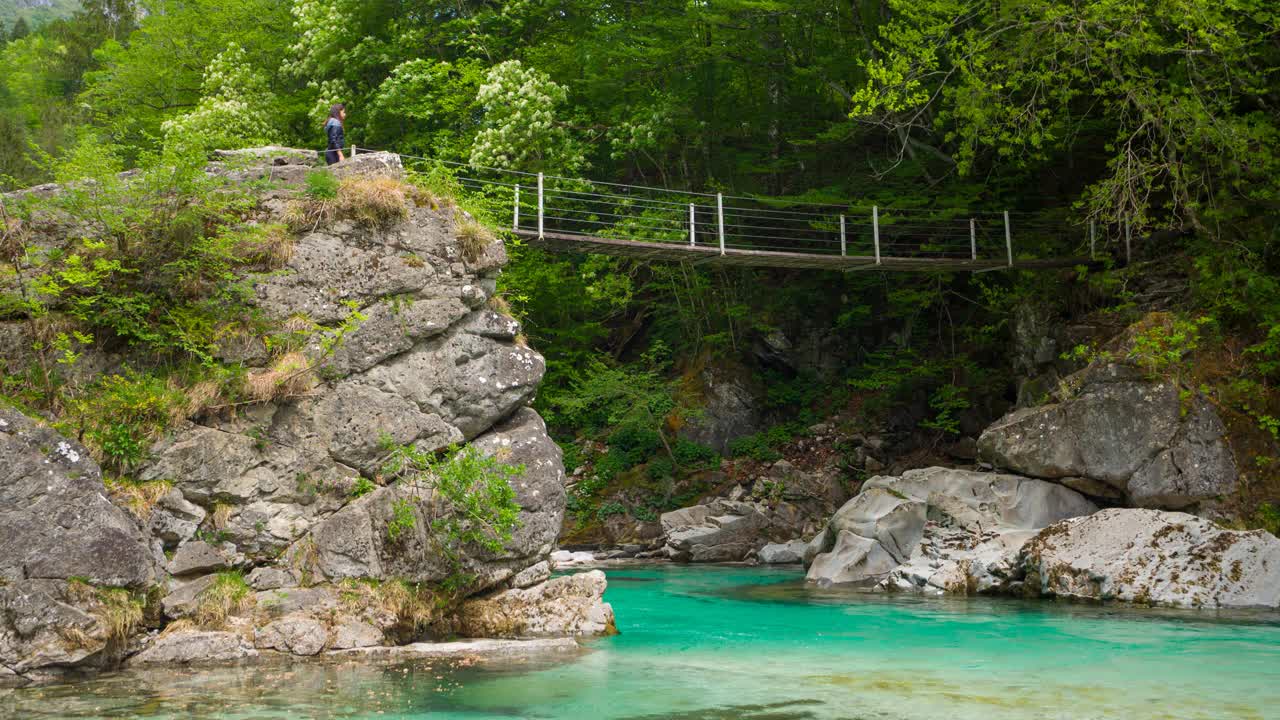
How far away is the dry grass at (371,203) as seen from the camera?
1005 cm

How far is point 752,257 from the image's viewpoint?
51.5ft

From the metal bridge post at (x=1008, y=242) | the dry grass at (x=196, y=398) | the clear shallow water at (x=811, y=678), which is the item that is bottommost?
the clear shallow water at (x=811, y=678)

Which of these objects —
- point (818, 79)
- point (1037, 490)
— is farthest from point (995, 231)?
point (1037, 490)

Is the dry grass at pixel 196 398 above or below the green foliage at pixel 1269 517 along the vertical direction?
above

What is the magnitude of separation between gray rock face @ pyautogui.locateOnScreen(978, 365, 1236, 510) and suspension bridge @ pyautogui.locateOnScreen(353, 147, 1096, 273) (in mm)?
2599

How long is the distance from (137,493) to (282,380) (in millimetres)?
1504

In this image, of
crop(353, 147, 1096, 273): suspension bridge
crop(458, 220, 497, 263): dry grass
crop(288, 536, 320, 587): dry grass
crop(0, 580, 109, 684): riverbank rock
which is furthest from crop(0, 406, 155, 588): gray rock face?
crop(353, 147, 1096, 273): suspension bridge

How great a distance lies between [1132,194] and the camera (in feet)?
42.6

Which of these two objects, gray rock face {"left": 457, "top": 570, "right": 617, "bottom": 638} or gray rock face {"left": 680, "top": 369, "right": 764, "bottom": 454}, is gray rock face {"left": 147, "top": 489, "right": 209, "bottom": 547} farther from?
gray rock face {"left": 680, "top": 369, "right": 764, "bottom": 454}

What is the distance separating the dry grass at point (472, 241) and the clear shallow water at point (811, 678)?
4071 millimetres

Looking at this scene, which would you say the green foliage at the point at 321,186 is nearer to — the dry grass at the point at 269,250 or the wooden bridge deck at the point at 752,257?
the dry grass at the point at 269,250

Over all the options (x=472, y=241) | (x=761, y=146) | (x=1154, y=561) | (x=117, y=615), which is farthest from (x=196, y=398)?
(x=761, y=146)

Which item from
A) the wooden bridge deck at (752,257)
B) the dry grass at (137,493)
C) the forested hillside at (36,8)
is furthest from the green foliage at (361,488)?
the forested hillside at (36,8)

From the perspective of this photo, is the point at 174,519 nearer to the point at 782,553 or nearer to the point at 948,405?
the point at 782,553
